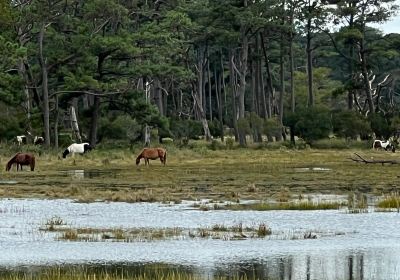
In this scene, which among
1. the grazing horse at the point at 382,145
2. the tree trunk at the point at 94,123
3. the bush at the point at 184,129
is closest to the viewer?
the grazing horse at the point at 382,145

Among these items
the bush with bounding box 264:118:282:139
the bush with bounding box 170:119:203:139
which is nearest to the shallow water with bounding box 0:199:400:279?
the bush with bounding box 264:118:282:139

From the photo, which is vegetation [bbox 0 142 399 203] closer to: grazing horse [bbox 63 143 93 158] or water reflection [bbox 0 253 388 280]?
grazing horse [bbox 63 143 93 158]

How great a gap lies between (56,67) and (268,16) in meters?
19.8

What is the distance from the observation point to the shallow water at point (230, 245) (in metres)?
18.1

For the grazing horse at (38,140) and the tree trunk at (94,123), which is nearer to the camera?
the grazing horse at (38,140)

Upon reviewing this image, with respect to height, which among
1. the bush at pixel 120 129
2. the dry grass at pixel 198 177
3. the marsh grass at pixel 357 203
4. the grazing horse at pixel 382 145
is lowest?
the marsh grass at pixel 357 203

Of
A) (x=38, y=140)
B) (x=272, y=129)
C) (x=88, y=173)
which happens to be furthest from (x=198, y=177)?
(x=272, y=129)

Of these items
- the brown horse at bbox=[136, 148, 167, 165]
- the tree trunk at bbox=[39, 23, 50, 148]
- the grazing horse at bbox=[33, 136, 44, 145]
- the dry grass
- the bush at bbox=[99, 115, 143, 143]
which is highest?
the tree trunk at bbox=[39, 23, 50, 148]

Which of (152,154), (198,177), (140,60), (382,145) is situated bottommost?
(198,177)

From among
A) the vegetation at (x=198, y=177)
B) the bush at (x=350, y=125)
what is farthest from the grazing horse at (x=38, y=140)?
the bush at (x=350, y=125)

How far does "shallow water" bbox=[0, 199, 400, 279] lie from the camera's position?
18.1m

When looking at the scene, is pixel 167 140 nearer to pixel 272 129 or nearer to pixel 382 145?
pixel 272 129

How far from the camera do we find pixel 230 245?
2083 centimetres

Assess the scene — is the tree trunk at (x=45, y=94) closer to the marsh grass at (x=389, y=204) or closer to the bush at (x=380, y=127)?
the bush at (x=380, y=127)
